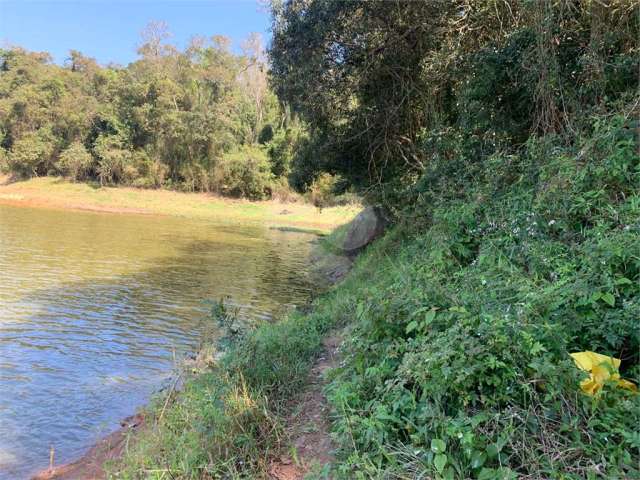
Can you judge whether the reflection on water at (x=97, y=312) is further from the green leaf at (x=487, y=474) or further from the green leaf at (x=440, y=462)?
the green leaf at (x=487, y=474)

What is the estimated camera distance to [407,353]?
302 cm

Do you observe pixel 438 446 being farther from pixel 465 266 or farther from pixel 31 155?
pixel 31 155

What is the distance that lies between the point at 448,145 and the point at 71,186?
126 ft

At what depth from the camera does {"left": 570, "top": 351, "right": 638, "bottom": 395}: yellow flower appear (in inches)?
98.3

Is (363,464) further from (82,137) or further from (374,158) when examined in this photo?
(82,137)

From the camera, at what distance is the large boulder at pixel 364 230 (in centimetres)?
1505

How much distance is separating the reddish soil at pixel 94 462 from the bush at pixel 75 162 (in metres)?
39.2

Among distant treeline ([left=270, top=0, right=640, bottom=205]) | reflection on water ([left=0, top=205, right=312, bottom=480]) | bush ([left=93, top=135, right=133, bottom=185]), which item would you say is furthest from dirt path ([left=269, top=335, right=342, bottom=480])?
bush ([left=93, top=135, right=133, bottom=185])

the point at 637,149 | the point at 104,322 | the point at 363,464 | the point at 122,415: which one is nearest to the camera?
→ the point at 363,464

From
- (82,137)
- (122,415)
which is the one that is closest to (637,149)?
(122,415)

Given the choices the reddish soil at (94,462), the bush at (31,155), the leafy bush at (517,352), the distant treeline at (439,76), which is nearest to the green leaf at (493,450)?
the leafy bush at (517,352)

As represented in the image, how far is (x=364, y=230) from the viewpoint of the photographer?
1591 centimetres

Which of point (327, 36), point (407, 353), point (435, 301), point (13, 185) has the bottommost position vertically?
point (13, 185)

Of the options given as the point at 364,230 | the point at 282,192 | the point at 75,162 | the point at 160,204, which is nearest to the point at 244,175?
the point at 282,192
